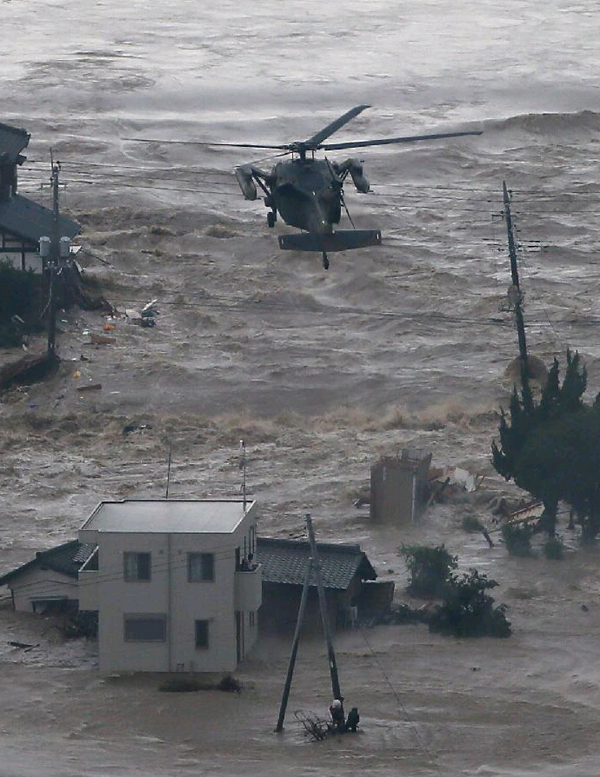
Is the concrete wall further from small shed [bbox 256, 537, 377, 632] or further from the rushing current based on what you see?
small shed [bbox 256, 537, 377, 632]

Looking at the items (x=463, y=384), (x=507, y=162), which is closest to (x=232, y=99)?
(x=507, y=162)

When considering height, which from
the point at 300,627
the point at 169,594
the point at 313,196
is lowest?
the point at 169,594

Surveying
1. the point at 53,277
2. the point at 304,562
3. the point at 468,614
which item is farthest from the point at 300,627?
the point at 53,277

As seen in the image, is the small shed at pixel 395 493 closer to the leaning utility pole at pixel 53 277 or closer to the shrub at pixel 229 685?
the shrub at pixel 229 685

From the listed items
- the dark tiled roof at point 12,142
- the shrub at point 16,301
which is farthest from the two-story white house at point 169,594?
the dark tiled roof at point 12,142

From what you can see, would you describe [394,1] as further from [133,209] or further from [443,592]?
[443,592]

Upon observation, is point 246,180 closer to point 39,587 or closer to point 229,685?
point 229,685
